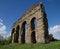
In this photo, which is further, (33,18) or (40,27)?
(33,18)

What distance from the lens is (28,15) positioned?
21547 mm

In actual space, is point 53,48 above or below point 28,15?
below

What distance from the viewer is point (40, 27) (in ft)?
58.6

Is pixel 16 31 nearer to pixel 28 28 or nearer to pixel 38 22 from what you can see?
pixel 28 28

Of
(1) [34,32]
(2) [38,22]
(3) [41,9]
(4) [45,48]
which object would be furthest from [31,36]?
(4) [45,48]

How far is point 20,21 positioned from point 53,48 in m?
13.2

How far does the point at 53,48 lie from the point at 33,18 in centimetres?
872

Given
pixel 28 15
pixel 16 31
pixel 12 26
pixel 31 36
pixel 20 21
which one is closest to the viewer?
pixel 31 36

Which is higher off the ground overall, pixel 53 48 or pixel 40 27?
pixel 40 27

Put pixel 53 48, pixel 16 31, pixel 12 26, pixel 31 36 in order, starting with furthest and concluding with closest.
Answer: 1. pixel 12 26
2. pixel 16 31
3. pixel 31 36
4. pixel 53 48

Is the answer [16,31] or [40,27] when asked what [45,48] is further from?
[16,31]

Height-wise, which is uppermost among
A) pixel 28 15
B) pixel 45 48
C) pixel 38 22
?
pixel 28 15

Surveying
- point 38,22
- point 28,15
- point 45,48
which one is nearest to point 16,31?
point 28,15

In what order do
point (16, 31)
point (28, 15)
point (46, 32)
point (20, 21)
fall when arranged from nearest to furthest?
point (46, 32), point (28, 15), point (20, 21), point (16, 31)
